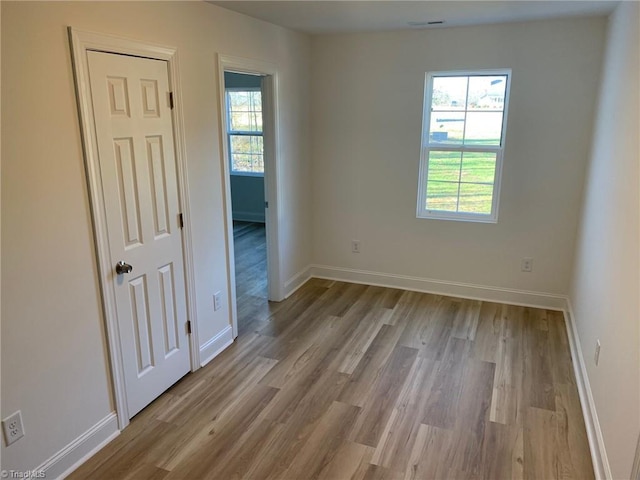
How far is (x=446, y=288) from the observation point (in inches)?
176

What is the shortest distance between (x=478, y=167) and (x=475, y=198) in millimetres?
285

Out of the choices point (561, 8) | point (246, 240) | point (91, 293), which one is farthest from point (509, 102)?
point (246, 240)

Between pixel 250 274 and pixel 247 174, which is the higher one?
pixel 247 174

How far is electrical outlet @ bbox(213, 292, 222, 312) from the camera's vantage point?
3319mm

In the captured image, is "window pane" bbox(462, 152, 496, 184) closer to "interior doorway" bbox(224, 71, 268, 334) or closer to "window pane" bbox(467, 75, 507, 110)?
"window pane" bbox(467, 75, 507, 110)

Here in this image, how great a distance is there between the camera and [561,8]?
314 cm

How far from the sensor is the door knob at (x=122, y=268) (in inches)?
94.7

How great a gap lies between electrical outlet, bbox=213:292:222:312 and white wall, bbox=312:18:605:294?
171 centimetres

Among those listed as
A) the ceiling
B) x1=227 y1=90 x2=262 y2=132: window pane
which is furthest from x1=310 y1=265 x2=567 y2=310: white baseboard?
x1=227 y1=90 x2=262 y2=132: window pane

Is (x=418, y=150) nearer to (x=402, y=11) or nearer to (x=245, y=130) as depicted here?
(x=402, y=11)

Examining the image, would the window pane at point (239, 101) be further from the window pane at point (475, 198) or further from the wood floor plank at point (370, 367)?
the wood floor plank at point (370, 367)

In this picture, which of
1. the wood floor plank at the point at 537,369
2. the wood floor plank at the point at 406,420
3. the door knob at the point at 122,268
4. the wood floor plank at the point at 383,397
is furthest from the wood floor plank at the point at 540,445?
the door knob at the point at 122,268

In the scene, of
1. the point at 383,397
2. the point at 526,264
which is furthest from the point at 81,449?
the point at 526,264

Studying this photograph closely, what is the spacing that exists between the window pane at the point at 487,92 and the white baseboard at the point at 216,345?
283cm
